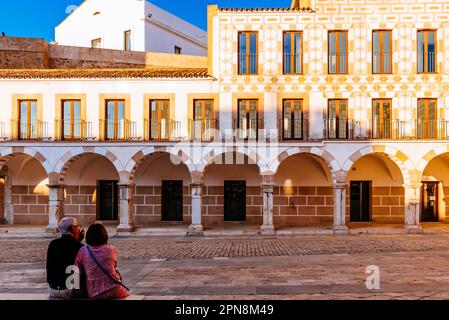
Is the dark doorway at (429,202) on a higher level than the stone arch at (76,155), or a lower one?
lower

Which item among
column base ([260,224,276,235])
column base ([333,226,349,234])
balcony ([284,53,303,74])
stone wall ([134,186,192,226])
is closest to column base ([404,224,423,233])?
column base ([333,226,349,234])

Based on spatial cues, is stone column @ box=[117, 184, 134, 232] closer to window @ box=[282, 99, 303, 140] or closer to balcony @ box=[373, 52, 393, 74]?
window @ box=[282, 99, 303, 140]

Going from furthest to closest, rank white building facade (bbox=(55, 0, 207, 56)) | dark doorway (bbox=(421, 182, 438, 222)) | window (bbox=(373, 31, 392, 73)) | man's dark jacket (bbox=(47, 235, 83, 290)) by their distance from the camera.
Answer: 1. white building facade (bbox=(55, 0, 207, 56))
2. dark doorway (bbox=(421, 182, 438, 222))
3. window (bbox=(373, 31, 392, 73))
4. man's dark jacket (bbox=(47, 235, 83, 290))

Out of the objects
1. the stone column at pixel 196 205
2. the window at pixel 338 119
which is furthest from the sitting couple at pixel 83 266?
the window at pixel 338 119

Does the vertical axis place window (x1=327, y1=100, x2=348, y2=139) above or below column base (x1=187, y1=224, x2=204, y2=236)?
above

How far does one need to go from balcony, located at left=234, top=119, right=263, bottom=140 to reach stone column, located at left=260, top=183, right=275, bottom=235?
2.19 m

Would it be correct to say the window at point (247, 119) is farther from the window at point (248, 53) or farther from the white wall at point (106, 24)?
the white wall at point (106, 24)

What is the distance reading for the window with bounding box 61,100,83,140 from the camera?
19281 millimetres

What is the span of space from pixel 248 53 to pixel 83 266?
15391 millimetres

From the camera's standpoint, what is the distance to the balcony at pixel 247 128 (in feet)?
62.1

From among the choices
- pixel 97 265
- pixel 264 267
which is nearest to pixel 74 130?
pixel 264 267

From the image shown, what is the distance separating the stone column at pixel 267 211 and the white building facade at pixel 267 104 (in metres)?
0.04

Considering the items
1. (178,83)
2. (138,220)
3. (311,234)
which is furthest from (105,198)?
(311,234)

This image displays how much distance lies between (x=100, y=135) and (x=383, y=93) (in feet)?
39.8
